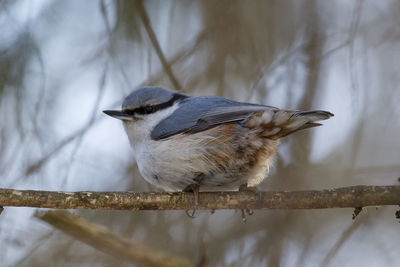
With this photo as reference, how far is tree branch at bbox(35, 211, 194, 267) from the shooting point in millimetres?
2979

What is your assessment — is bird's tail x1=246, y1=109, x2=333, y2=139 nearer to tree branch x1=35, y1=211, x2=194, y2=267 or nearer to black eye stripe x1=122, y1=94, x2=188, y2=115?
black eye stripe x1=122, y1=94, x2=188, y2=115

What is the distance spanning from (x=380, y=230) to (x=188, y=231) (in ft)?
6.38

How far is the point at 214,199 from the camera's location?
3084mm

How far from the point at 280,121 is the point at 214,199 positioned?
79 cm

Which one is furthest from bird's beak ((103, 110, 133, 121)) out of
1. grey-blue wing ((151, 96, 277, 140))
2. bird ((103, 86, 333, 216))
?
grey-blue wing ((151, 96, 277, 140))

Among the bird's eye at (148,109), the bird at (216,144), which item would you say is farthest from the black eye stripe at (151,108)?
the bird at (216,144)

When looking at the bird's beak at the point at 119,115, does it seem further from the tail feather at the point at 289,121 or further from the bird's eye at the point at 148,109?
the tail feather at the point at 289,121

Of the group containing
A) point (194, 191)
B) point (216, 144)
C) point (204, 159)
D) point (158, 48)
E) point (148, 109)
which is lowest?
point (194, 191)

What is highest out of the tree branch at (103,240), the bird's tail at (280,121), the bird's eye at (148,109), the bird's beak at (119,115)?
the bird's tail at (280,121)

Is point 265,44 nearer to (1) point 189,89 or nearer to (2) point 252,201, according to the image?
(1) point 189,89

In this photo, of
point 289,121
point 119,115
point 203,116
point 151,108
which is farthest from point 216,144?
point 119,115

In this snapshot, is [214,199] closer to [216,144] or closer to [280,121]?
[216,144]

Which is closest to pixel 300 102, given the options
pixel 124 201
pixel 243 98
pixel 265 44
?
pixel 243 98

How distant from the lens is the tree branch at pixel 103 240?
117 inches
